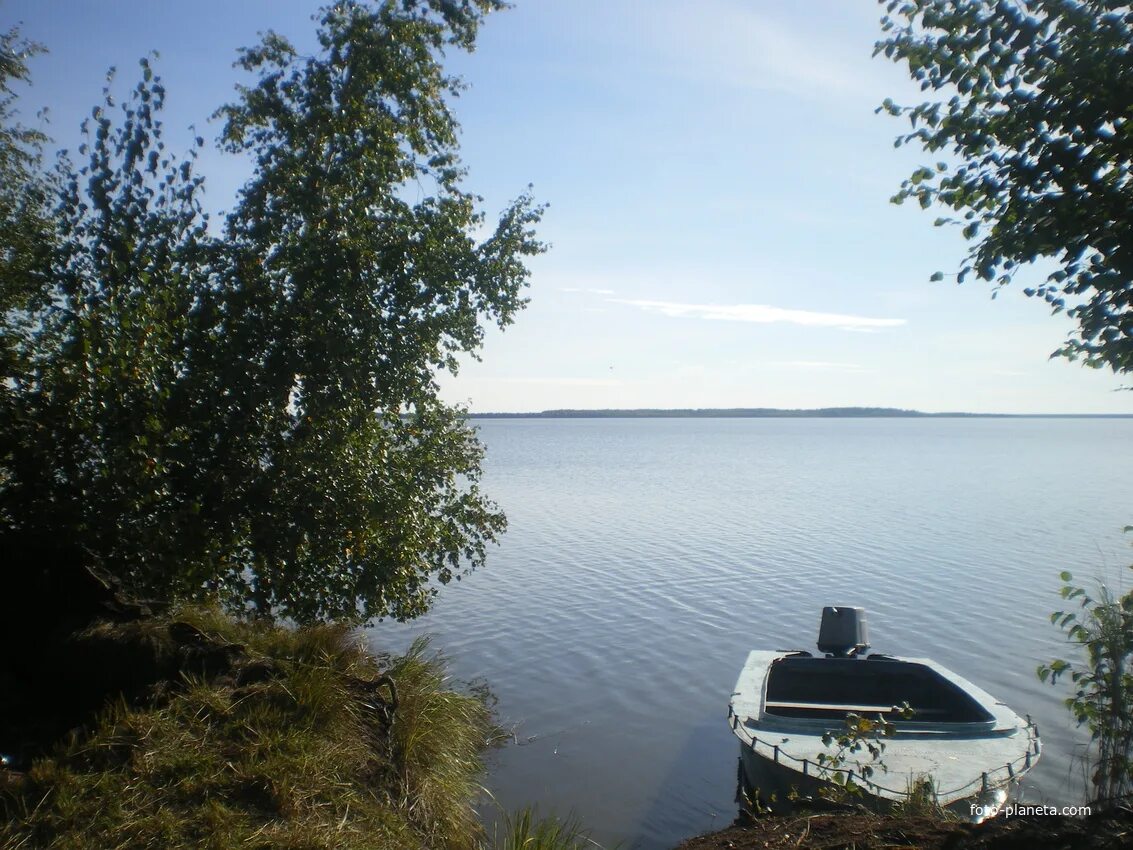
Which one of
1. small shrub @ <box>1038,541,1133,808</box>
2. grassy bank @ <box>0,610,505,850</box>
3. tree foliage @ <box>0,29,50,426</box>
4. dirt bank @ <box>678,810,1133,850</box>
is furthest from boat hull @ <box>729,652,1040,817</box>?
tree foliage @ <box>0,29,50,426</box>

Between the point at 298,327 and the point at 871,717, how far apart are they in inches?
354

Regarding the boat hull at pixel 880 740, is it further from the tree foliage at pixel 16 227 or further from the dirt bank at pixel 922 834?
the tree foliage at pixel 16 227

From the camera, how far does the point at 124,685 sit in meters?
6.74

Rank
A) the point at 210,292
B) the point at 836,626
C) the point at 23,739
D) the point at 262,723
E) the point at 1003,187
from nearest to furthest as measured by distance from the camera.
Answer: the point at 1003,187
the point at 23,739
the point at 262,723
the point at 210,292
the point at 836,626

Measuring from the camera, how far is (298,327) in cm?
1016

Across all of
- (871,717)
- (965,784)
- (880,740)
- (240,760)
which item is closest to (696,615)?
(871,717)

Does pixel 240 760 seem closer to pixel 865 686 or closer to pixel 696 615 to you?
pixel 865 686

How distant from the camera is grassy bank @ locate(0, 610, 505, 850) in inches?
208

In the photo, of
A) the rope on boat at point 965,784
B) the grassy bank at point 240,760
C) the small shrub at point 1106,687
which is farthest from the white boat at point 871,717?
the grassy bank at point 240,760

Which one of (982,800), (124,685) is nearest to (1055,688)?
(982,800)

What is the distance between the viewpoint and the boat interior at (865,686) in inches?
479

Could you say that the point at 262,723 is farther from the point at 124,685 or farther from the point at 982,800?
the point at 982,800

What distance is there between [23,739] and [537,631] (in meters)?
13.0

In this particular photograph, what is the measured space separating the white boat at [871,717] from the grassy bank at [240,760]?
3353 mm
